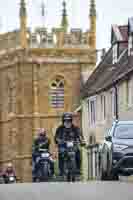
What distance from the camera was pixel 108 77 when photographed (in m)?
53.5

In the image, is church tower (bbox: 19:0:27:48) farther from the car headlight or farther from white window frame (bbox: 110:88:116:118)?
the car headlight

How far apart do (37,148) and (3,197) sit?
8.81m

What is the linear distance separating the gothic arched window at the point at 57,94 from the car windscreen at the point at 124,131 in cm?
5335

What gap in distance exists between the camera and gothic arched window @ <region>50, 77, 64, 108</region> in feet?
255

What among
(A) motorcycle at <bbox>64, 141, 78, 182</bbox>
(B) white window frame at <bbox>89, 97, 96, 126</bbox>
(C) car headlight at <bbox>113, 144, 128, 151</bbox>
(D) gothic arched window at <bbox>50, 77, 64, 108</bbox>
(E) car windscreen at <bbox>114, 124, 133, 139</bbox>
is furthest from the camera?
(D) gothic arched window at <bbox>50, 77, 64, 108</bbox>

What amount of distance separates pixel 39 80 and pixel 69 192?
6151 cm

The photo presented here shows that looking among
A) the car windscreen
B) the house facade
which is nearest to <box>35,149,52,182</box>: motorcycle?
the car windscreen

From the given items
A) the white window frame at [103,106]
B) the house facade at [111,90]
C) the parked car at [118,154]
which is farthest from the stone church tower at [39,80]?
the parked car at [118,154]

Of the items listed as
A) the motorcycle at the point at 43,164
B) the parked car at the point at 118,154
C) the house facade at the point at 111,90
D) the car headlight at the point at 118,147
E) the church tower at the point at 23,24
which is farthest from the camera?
the church tower at the point at 23,24

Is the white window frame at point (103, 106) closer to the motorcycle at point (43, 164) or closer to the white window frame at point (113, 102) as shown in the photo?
the white window frame at point (113, 102)

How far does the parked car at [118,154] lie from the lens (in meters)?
22.0

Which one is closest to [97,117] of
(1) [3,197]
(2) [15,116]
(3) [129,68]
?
(3) [129,68]

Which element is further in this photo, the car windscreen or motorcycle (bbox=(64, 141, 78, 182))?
the car windscreen

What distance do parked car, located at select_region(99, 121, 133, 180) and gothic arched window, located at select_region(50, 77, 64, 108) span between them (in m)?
53.8
